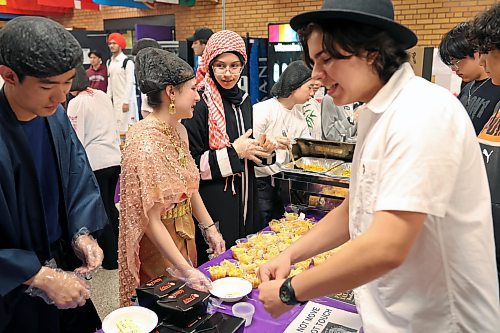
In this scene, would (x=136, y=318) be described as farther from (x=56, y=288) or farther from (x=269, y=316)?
(x=269, y=316)

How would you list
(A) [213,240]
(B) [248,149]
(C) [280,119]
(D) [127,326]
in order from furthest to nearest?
(C) [280,119] < (B) [248,149] < (A) [213,240] < (D) [127,326]

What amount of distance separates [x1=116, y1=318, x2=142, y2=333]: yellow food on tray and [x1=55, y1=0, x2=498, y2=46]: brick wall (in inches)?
232

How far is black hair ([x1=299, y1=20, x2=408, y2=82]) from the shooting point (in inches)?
38.6

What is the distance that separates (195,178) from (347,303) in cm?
89

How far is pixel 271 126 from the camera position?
3.29 metres

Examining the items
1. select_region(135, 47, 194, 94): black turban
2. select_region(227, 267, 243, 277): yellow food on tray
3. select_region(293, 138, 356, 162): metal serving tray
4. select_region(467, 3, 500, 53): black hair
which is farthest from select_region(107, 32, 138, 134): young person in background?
select_region(467, 3, 500, 53): black hair

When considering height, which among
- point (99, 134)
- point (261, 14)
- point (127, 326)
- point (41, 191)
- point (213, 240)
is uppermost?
point (261, 14)

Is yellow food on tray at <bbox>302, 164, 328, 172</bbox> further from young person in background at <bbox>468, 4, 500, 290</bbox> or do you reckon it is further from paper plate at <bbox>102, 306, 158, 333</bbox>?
paper plate at <bbox>102, 306, 158, 333</bbox>

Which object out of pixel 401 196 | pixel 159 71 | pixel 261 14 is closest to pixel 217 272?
pixel 159 71

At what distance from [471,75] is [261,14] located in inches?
248

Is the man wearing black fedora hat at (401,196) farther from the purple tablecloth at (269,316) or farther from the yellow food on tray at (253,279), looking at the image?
the yellow food on tray at (253,279)

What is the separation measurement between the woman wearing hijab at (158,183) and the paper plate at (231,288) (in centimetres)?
9

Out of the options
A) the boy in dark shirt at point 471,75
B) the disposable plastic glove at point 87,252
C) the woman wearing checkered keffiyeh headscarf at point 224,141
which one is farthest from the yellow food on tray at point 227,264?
the boy in dark shirt at point 471,75

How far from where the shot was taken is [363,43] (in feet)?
3.23
